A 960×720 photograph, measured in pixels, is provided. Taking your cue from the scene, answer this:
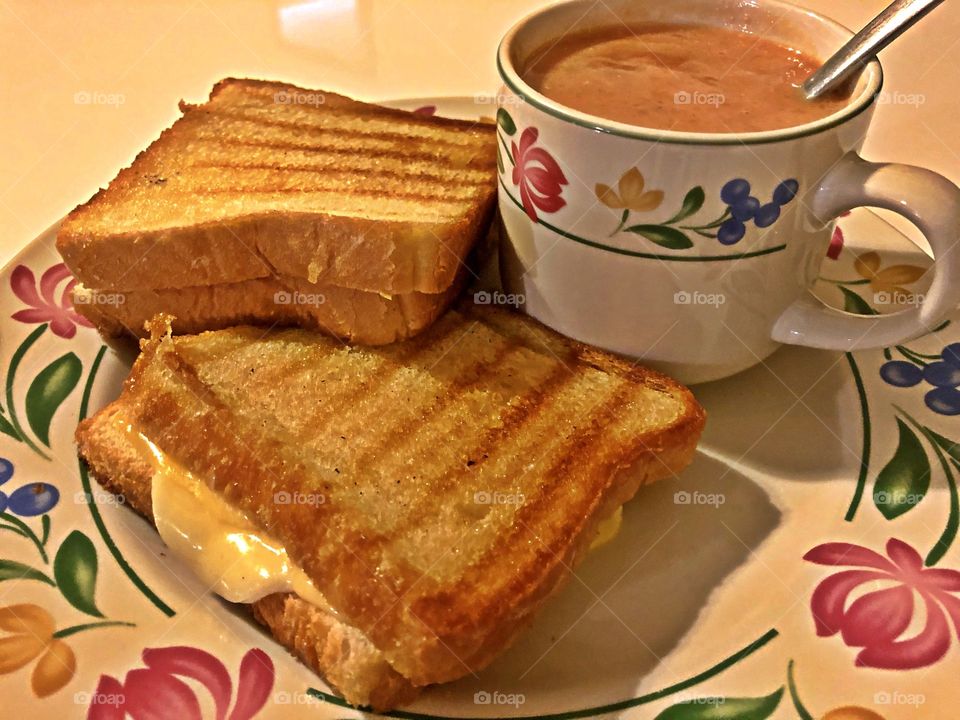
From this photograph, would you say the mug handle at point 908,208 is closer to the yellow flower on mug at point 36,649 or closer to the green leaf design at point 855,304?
the green leaf design at point 855,304

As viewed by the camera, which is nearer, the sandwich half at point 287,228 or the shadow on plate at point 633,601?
the shadow on plate at point 633,601

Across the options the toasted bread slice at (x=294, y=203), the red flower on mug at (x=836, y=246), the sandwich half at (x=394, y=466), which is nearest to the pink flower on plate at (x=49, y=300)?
the toasted bread slice at (x=294, y=203)

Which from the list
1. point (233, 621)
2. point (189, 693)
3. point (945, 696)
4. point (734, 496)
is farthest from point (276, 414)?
point (945, 696)

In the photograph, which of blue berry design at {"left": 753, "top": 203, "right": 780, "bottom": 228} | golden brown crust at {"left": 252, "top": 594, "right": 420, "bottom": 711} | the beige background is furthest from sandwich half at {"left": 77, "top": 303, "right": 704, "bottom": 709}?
the beige background

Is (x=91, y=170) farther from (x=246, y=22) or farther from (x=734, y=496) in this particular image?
(x=734, y=496)

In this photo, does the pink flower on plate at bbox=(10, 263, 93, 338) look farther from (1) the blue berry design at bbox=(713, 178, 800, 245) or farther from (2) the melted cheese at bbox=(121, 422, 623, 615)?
(1) the blue berry design at bbox=(713, 178, 800, 245)

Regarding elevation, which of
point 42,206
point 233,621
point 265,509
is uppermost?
point 42,206

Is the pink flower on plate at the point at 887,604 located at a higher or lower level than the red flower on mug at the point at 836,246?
lower
